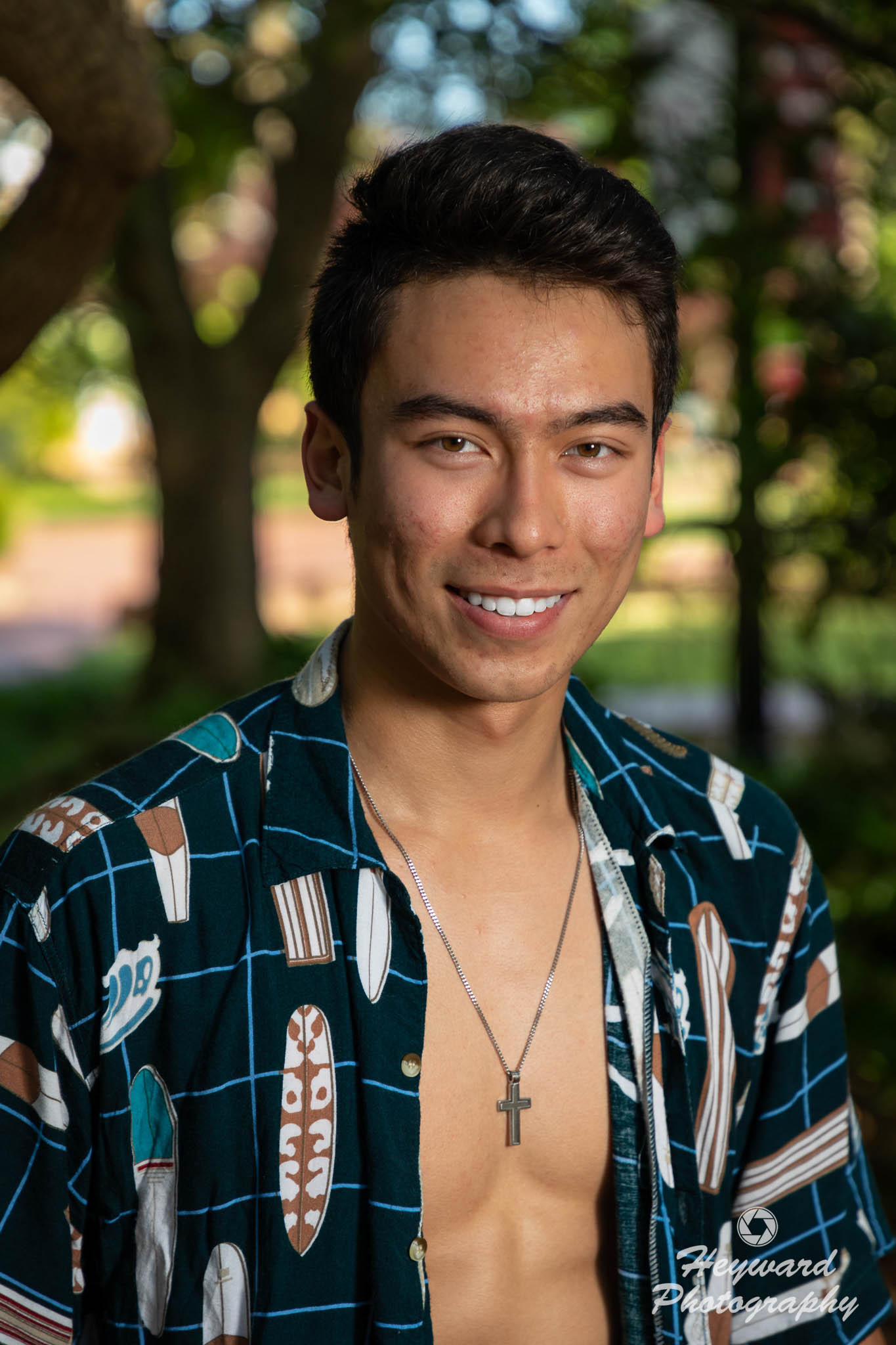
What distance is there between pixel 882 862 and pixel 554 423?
454 centimetres

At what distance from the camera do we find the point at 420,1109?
1697 mm

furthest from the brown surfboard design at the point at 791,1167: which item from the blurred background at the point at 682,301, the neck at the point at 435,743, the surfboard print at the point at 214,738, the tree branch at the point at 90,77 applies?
the tree branch at the point at 90,77

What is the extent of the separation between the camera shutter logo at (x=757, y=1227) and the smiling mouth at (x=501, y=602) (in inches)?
39.7

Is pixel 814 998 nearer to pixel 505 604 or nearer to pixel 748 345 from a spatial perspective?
pixel 505 604

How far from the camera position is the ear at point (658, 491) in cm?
196

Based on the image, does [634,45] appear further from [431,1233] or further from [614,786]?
[431,1233]

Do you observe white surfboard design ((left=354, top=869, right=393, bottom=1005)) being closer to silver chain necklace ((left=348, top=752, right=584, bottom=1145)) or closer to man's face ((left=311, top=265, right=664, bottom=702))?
silver chain necklace ((left=348, top=752, right=584, bottom=1145))

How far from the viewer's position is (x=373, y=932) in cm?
171

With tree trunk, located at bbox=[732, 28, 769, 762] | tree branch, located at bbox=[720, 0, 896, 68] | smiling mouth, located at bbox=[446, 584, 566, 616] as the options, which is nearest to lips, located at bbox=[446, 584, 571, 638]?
smiling mouth, located at bbox=[446, 584, 566, 616]

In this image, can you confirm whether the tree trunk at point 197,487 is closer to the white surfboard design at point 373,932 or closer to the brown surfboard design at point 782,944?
the brown surfboard design at point 782,944

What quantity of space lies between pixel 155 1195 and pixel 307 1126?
205 mm

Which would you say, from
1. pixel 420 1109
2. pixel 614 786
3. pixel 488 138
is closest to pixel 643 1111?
pixel 420 1109

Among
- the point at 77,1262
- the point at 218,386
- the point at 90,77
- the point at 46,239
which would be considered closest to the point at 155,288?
the point at 218,386

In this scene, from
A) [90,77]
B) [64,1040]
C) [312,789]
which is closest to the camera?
[64,1040]
